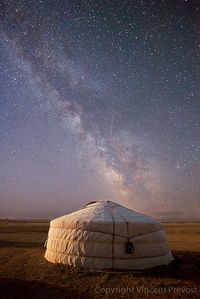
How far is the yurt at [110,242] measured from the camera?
927 centimetres

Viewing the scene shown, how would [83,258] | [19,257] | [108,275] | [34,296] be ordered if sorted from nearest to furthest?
[34,296], [108,275], [83,258], [19,257]

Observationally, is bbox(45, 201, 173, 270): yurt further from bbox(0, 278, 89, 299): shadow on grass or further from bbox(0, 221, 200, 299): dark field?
bbox(0, 278, 89, 299): shadow on grass

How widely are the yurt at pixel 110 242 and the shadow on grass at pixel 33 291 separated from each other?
2020 millimetres

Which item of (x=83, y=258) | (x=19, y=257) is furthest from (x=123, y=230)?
(x=19, y=257)

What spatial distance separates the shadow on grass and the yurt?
79.5 inches

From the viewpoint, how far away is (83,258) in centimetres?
937

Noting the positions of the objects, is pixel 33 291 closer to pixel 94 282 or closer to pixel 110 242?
pixel 94 282

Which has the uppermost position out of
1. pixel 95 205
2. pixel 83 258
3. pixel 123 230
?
pixel 95 205

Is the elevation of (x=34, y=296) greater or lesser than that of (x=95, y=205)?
lesser

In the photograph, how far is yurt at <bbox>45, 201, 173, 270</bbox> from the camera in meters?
9.27

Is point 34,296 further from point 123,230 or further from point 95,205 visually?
point 95,205

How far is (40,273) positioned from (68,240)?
138cm

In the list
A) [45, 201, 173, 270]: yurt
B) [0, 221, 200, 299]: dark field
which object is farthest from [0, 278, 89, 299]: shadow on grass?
[45, 201, 173, 270]: yurt

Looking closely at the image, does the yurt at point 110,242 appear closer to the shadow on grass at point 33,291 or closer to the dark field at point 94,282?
the dark field at point 94,282
